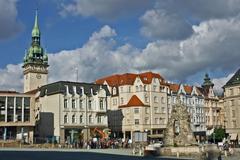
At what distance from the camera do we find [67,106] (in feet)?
301

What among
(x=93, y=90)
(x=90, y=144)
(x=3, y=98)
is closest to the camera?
(x=90, y=144)

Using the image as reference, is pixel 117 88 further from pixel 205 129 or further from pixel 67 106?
pixel 205 129

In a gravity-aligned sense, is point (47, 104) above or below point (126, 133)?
above

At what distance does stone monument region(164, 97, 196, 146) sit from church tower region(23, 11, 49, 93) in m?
89.1

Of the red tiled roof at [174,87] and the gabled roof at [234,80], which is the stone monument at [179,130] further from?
the red tiled roof at [174,87]

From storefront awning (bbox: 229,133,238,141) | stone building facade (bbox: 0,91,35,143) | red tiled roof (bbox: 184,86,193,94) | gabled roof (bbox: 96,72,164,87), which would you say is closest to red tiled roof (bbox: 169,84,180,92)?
red tiled roof (bbox: 184,86,193,94)

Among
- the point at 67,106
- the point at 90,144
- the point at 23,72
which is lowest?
the point at 90,144

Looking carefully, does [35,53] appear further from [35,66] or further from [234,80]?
[234,80]

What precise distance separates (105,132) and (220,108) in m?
50.2

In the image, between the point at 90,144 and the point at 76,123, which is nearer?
the point at 90,144

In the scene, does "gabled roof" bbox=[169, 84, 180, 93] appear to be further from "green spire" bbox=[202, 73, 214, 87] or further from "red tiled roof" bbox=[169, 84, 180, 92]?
"green spire" bbox=[202, 73, 214, 87]

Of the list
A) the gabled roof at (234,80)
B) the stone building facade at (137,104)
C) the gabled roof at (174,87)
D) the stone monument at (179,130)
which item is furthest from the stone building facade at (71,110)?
the stone monument at (179,130)

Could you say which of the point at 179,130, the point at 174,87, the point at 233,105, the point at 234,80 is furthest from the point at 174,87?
the point at 179,130

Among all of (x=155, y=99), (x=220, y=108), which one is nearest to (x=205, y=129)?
(x=220, y=108)
